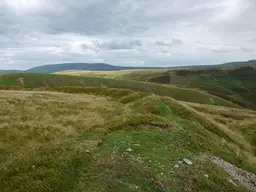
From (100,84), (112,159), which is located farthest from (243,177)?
(100,84)

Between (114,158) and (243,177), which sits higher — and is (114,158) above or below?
above

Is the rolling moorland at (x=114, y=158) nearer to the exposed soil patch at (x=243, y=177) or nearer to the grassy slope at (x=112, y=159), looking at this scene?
the grassy slope at (x=112, y=159)

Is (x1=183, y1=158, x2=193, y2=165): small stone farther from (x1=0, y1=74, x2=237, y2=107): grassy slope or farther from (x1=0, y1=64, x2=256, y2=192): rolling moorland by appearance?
(x1=0, y1=74, x2=237, y2=107): grassy slope

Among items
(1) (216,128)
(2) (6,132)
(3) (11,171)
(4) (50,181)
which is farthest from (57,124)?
(1) (216,128)

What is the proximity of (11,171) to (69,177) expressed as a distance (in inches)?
113

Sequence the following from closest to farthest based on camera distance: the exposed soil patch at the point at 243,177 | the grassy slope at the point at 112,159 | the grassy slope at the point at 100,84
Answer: the grassy slope at the point at 112,159 < the exposed soil patch at the point at 243,177 < the grassy slope at the point at 100,84

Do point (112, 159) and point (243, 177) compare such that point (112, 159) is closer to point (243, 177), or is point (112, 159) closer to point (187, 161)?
point (187, 161)

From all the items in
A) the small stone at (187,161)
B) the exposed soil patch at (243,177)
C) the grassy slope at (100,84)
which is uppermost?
the small stone at (187,161)

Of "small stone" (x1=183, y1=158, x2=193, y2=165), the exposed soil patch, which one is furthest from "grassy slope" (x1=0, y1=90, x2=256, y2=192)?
the exposed soil patch

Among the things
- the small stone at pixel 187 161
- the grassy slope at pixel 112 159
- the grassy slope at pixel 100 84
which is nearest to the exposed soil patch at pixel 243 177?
the grassy slope at pixel 112 159

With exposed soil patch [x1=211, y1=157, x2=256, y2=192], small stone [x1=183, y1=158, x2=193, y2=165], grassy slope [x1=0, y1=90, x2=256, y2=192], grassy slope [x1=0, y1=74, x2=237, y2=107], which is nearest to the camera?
grassy slope [x1=0, y1=90, x2=256, y2=192]

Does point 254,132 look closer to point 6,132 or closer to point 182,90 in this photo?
point 6,132

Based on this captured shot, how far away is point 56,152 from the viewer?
547 inches

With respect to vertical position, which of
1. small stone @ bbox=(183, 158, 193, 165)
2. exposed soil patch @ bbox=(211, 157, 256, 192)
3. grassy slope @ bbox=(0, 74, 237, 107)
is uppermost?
small stone @ bbox=(183, 158, 193, 165)
